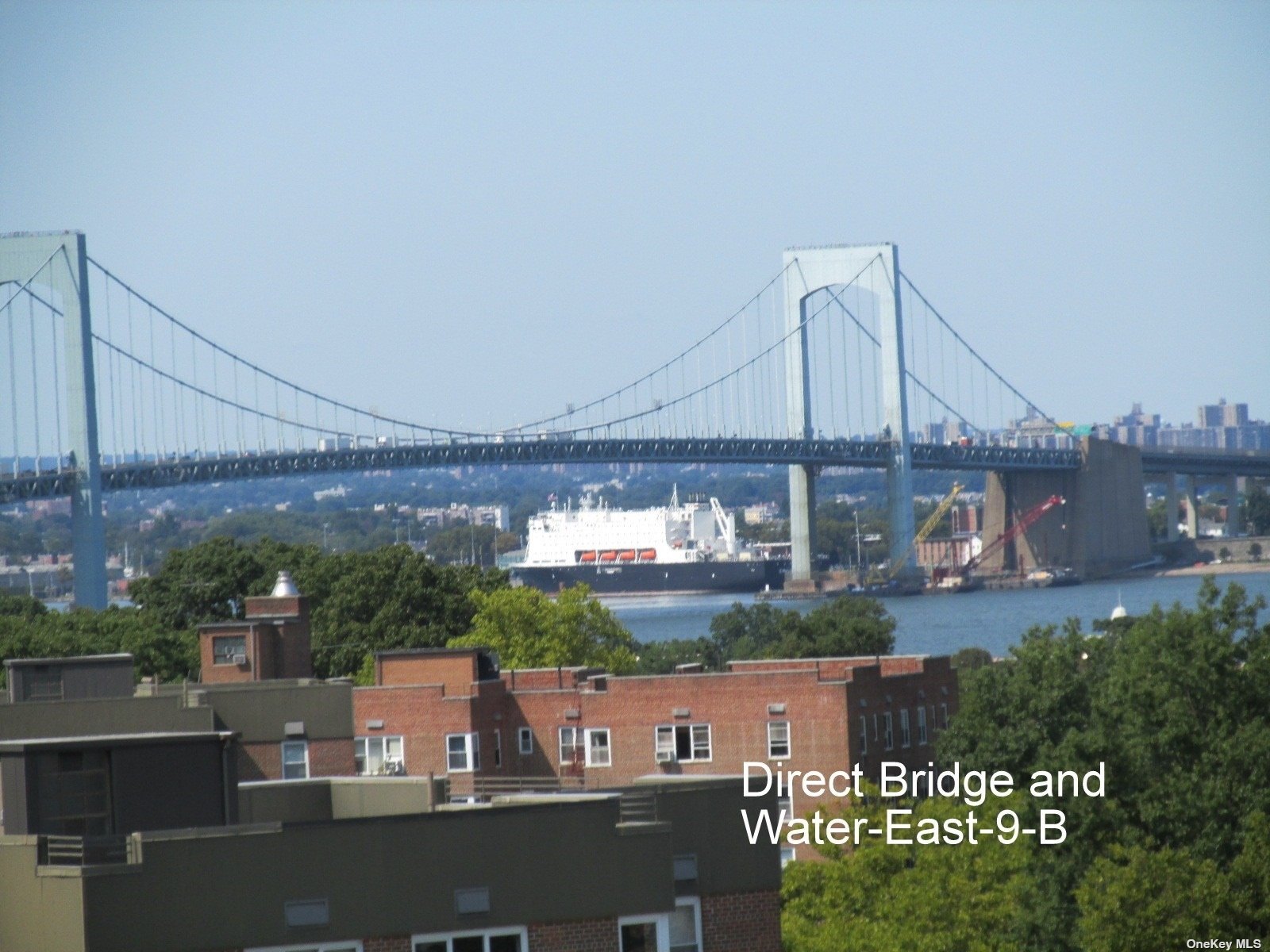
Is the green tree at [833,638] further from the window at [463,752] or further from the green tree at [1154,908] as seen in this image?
the green tree at [1154,908]

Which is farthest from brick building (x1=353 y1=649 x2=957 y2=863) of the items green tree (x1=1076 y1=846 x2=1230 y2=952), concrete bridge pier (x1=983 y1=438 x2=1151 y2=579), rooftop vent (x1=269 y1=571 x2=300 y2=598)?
concrete bridge pier (x1=983 y1=438 x2=1151 y2=579)

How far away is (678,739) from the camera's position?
85.8ft

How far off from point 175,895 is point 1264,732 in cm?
1495

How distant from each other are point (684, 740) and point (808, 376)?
3390 inches

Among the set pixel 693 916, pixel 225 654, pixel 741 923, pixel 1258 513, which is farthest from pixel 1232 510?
pixel 693 916

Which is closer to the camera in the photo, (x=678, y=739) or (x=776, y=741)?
(x=776, y=741)

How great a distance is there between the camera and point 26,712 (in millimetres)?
16078

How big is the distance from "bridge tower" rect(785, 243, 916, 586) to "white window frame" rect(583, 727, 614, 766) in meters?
78.2

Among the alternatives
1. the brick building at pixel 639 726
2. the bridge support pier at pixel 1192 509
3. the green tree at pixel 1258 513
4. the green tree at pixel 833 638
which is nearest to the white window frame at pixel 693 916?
the brick building at pixel 639 726

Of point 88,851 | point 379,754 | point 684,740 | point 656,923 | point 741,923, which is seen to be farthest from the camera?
point 684,740

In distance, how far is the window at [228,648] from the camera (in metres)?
28.3

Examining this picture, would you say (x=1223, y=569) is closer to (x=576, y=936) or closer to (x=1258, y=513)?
(x=1258, y=513)

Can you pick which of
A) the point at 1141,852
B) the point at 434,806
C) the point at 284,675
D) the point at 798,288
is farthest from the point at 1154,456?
the point at 434,806

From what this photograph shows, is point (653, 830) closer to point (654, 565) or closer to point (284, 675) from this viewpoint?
point (284, 675)
